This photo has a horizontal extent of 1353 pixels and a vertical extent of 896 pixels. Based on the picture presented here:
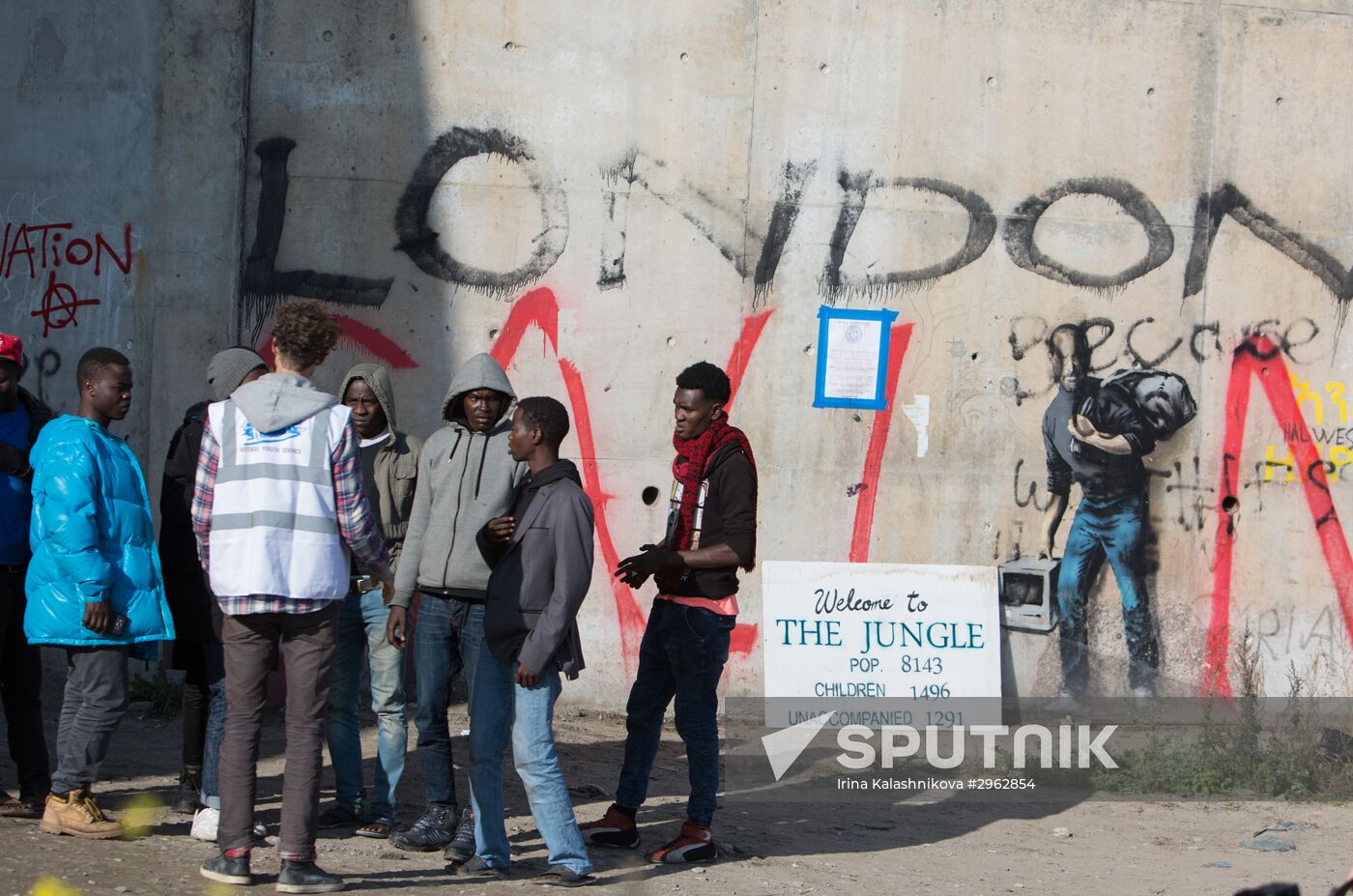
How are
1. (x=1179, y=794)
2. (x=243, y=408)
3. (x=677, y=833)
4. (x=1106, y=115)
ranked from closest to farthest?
(x=243, y=408) → (x=677, y=833) → (x=1179, y=794) → (x=1106, y=115)

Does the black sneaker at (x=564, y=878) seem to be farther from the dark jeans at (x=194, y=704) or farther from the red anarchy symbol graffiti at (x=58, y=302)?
the red anarchy symbol graffiti at (x=58, y=302)

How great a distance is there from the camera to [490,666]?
4.70 m

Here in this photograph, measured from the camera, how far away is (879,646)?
787 centimetres

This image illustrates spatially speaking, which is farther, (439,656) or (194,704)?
(194,704)

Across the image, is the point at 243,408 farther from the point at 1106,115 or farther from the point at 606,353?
the point at 1106,115

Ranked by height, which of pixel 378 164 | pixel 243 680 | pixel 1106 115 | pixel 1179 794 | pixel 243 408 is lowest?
pixel 1179 794

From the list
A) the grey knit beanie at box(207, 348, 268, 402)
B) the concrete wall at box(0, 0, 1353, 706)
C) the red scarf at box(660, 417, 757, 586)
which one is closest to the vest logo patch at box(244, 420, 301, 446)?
the grey knit beanie at box(207, 348, 268, 402)

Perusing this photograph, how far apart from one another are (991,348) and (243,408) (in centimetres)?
491

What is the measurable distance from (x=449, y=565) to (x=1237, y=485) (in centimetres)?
530

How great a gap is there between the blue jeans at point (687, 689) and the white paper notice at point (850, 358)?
2947 mm

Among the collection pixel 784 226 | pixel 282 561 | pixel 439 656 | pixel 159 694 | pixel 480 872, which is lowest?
pixel 480 872

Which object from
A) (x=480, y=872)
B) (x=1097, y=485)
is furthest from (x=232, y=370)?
(x=1097, y=485)

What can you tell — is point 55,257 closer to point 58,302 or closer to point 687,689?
point 58,302

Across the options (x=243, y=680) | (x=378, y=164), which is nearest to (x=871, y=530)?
(x=378, y=164)
